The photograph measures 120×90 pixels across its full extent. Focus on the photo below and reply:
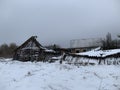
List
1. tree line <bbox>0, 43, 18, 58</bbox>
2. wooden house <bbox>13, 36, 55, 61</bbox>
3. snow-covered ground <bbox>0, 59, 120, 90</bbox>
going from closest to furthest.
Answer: snow-covered ground <bbox>0, 59, 120, 90</bbox> → wooden house <bbox>13, 36, 55, 61</bbox> → tree line <bbox>0, 43, 18, 58</bbox>

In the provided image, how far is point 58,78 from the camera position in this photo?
1291 centimetres

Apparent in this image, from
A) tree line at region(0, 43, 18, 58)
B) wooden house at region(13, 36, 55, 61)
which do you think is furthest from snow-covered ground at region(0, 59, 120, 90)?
tree line at region(0, 43, 18, 58)

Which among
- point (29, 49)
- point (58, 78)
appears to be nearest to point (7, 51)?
point (29, 49)

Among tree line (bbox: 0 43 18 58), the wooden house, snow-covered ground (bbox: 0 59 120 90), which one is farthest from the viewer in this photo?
tree line (bbox: 0 43 18 58)

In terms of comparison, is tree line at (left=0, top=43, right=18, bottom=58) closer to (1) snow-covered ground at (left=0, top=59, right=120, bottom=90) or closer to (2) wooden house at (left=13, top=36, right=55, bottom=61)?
(2) wooden house at (left=13, top=36, right=55, bottom=61)

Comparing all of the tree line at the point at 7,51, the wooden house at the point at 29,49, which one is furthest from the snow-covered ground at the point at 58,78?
the tree line at the point at 7,51

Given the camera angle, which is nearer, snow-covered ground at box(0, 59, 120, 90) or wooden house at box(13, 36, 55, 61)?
snow-covered ground at box(0, 59, 120, 90)

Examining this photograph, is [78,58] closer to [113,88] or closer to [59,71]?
[59,71]

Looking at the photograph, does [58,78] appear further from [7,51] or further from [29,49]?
[7,51]

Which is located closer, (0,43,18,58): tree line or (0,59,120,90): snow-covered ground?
(0,59,120,90): snow-covered ground

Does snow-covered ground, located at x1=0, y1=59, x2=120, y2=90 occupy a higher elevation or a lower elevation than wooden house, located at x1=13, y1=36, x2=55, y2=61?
lower

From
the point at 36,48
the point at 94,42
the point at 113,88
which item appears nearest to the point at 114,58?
the point at 113,88

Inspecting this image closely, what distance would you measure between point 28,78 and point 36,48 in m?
30.0

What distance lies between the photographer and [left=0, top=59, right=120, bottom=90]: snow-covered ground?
1198cm
